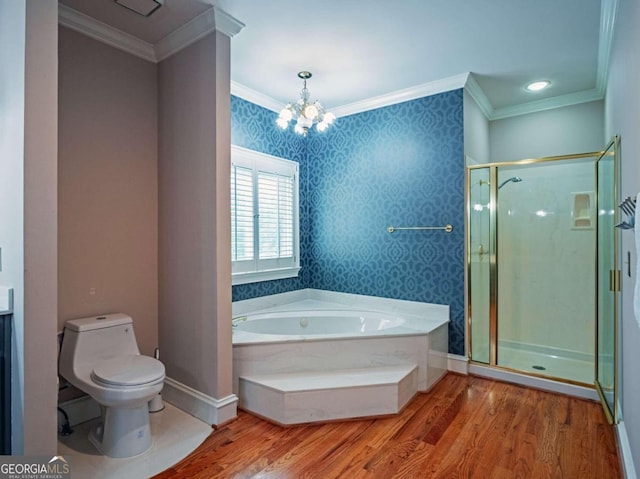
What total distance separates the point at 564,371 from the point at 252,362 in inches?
106

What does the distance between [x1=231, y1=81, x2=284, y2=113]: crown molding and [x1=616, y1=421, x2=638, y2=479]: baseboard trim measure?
11.9 ft

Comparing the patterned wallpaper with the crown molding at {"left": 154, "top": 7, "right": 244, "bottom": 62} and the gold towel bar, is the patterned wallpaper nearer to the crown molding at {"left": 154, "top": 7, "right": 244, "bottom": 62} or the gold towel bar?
the crown molding at {"left": 154, "top": 7, "right": 244, "bottom": 62}

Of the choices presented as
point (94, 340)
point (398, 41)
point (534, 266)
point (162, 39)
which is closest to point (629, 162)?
point (398, 41)

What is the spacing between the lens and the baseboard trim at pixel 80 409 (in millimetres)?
2406

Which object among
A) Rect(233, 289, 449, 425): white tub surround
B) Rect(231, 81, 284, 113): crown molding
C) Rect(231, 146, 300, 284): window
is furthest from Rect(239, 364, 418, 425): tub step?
Rect(231, 81, 284, 113): crown molding

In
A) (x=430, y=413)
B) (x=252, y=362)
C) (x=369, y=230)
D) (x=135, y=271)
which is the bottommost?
(x=430, y=413)

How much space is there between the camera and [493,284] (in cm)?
340

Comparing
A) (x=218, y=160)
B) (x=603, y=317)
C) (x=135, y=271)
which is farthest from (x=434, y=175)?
(x=135, y=271)

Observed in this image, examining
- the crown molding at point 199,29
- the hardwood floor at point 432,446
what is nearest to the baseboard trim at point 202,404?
the hardwood floor at point 432,446

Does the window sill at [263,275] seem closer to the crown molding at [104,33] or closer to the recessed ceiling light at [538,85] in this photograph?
the crown molding at [104,33]

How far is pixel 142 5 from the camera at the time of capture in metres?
2.24

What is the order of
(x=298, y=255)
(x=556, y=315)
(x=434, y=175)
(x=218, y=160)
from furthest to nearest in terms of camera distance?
(x=298, y=255)
(x=556, y=315)
(x=434, y=175)
(x=218, y=160)

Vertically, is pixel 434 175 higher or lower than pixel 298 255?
higher

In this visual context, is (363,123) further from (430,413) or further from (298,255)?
(430,413)
